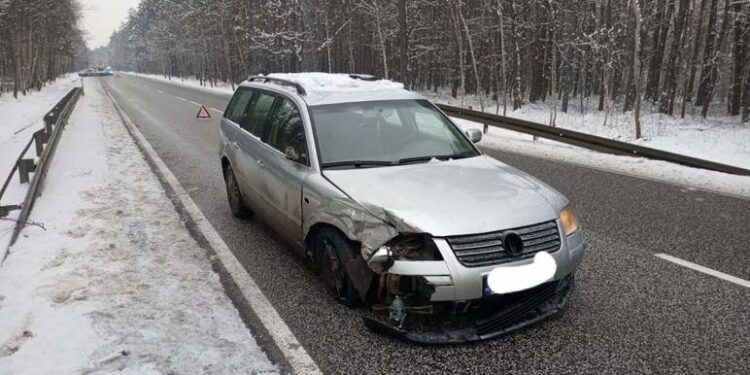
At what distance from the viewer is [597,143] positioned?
11070mm

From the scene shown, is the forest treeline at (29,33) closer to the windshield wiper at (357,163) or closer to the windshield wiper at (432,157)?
the windshield wiper at (357,163)

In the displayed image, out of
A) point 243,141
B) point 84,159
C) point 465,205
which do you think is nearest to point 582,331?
point 465,205

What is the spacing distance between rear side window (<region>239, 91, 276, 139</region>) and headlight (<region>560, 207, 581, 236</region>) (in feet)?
10.3

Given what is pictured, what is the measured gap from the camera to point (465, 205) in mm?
3459

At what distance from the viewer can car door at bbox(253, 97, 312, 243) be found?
173 inches

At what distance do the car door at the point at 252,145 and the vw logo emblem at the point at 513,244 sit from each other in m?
2.75

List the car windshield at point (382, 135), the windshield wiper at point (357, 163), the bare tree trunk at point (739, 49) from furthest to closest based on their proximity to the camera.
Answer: the bare tree trunk at point (739, 49) < the car windshield at point (382, 135) < the windshield wiper at point (357, 163)

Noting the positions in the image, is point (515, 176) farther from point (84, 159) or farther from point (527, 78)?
point (527, 78)

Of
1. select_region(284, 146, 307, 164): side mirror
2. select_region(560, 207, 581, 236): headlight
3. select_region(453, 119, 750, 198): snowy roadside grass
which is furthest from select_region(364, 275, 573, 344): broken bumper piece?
select_region(453, 119, 750, 198): snowy roadside grass

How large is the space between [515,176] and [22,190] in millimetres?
8021

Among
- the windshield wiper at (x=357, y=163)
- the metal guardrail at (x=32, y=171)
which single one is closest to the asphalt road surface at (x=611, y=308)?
the windshield wiper at (x=357, y=163)

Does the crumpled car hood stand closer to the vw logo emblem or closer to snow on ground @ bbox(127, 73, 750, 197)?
the vw logo emblem

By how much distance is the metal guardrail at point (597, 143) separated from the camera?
9.08 metres

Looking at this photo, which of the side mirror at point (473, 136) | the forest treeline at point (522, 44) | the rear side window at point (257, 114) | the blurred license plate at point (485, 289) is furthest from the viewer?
the forest treeline at point (522, 44)
